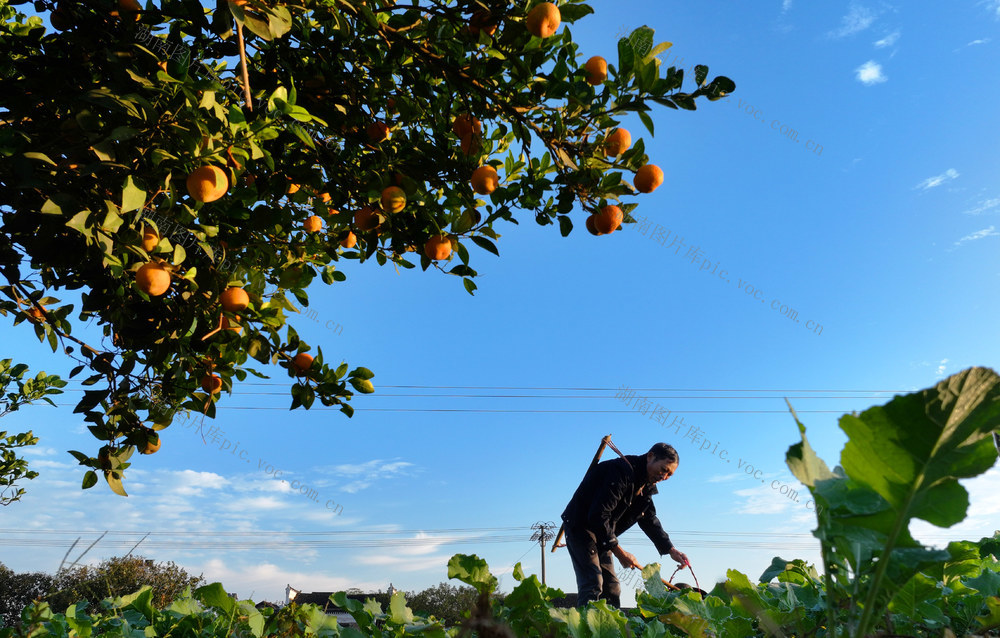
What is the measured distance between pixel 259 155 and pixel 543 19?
3.50 feet

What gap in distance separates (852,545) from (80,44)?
10.8 ft

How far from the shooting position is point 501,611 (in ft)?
4.00

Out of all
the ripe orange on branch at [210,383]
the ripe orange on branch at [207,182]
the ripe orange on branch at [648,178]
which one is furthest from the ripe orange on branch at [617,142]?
the ripe orange on branch at [210,383]

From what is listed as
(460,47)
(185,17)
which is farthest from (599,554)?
(185,17)

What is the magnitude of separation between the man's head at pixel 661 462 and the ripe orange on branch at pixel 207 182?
17.3 ft

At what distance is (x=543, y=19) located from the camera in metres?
2.08

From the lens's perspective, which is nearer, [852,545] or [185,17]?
[852,545]

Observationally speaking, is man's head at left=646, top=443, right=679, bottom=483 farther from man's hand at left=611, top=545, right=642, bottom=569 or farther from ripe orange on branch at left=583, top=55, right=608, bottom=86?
ripe orange on branch at left=583, top=55, right=608, bottom=86

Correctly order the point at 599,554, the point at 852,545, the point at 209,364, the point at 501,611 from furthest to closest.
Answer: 1. the point at 599,554
2. the point at 209,364
3. the point at 501,611
4. the point at 852,545

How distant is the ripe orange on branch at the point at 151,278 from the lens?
217 centimetres

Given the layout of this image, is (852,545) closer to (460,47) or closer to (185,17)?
(460,47)

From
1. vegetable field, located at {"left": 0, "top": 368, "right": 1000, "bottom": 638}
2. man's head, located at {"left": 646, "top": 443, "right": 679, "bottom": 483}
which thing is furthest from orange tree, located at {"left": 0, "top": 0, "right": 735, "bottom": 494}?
man's head, located at {"left": 646, "top": 443, "right": 679, "bottom": 483}

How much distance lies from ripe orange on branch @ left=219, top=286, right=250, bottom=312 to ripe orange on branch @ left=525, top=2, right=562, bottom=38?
1.60 meters

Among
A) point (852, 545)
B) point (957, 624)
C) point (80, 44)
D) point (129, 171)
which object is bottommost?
point (957, 624)
